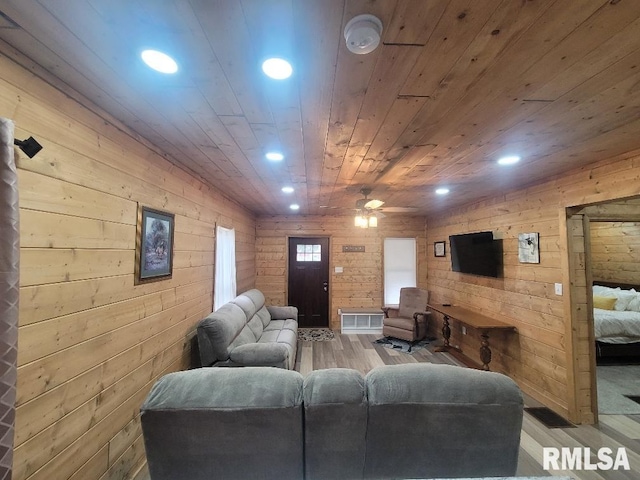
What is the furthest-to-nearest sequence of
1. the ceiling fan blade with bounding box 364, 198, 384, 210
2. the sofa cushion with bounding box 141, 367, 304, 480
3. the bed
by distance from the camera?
the bed < the ceiling fan blade with bounding box 364, 198, 384, 210 < the sofa cushion with bounding box 141, 367, 304, 480

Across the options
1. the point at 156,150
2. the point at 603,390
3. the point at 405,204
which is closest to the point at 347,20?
the point at 156,150

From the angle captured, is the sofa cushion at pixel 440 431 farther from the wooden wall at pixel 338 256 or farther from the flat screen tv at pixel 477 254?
the wooden wall at pixel 338 256

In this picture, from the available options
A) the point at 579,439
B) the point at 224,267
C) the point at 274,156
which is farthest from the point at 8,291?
the point at 579,439

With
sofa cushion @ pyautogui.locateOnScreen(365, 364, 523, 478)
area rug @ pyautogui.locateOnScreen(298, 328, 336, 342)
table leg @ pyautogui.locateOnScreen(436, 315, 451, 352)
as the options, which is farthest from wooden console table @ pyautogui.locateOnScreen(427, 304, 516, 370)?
sofa cushion @ pyautogui.locateOnScreen(365, 364, 523, 478)

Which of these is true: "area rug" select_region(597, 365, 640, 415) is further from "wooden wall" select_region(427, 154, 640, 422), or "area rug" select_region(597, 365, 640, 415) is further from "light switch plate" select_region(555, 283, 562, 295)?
"light switch plate" select_region(555, 283, 562, 295)

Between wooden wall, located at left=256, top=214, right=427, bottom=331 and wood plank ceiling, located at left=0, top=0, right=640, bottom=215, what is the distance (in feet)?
12.9

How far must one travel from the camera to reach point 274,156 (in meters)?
2.46

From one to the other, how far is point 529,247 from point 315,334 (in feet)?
13.2

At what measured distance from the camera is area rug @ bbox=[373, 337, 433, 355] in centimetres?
506

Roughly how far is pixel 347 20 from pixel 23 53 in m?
1.33

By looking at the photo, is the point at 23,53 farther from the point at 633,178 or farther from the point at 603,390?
the point at 603,390

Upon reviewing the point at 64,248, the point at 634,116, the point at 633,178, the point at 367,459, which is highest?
the point at 634,116

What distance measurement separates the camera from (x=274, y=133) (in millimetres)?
1974

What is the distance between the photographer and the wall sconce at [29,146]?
1170mm
